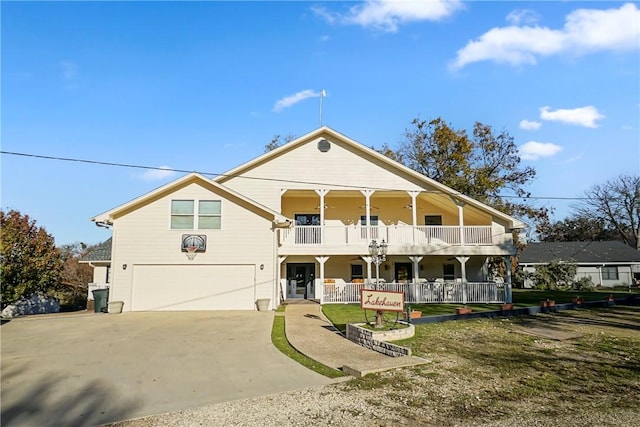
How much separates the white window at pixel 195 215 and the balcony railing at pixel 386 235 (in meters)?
3.54

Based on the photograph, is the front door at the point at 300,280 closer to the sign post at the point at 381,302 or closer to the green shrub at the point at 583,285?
the sign post at the point at 381,302

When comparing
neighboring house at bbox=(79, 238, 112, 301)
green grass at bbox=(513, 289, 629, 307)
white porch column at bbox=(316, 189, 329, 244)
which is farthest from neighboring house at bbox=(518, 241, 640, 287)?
neighboring house at bbox=(79, 238, 112, 301)

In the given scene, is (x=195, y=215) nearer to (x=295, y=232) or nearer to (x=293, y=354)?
(x=295, y=232)

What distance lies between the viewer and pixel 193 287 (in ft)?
56.9

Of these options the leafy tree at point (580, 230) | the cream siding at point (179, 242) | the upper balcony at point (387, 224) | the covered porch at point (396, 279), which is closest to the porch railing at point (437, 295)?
the covered porch at point (396, 279)

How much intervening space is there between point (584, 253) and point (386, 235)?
1036 inches

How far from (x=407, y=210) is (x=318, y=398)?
57.4 feet

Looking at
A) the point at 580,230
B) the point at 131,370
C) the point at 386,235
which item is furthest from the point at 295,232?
the point at 580,230

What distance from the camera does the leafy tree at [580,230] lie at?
5297cm

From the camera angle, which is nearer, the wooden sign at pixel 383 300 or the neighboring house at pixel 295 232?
the wooden sign at pixel 383 300

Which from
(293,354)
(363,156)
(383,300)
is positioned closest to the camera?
(293,354)

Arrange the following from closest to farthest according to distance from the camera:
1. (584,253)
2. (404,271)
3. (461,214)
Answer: (461,214) < (404,271) < (584,253)

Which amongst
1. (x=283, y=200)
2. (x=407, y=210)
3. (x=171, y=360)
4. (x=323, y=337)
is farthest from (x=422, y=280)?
(x=171, y=360)

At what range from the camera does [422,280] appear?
72.7ft
